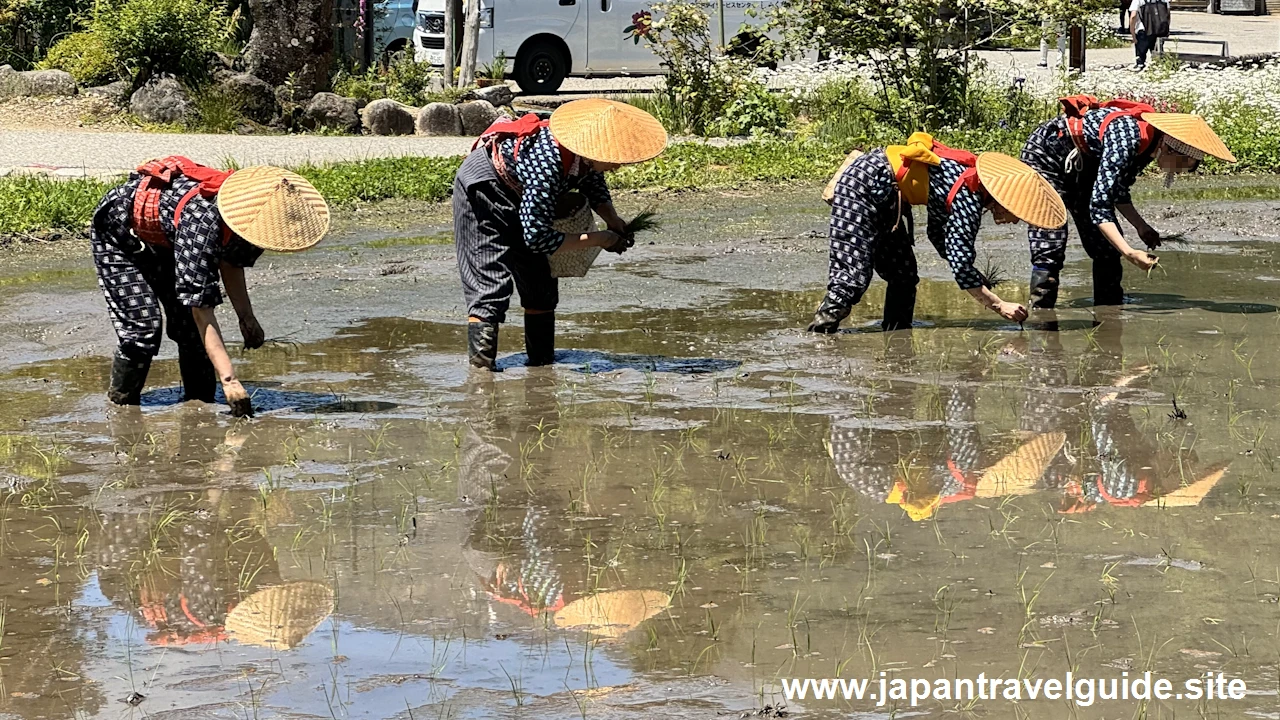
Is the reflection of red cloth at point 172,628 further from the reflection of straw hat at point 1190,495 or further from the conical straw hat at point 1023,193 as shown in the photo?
the conical straw hat at point 1023,193

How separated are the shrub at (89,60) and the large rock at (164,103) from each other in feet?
2.90

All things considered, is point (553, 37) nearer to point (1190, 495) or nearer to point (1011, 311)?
point (1011, 311)

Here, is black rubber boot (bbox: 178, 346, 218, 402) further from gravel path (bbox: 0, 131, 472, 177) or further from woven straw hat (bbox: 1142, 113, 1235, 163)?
gravel path (bbox: 0, 131, 472, 177)

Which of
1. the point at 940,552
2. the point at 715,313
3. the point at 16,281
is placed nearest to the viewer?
the point at 940,552

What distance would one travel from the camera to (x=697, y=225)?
42.2 ft

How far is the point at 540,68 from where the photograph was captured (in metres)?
22.1

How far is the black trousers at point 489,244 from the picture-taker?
7773mm

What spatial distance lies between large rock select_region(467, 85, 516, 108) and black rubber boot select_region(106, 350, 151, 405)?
12441 millimetres

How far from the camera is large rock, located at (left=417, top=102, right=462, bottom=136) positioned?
17.8 metres

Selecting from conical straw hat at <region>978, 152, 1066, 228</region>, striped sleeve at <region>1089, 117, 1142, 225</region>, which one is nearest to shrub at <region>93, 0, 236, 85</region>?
striped sleeve at <region>1089, 117, 1142, 225</region>

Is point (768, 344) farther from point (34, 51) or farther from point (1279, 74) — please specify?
point (34, 51)

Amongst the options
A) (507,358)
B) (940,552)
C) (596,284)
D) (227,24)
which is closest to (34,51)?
(227,24)

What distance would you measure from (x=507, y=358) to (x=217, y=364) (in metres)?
2.00

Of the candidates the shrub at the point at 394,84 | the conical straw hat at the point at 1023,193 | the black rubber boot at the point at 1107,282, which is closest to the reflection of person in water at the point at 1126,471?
the conical straw hat at the point at 1023,193
